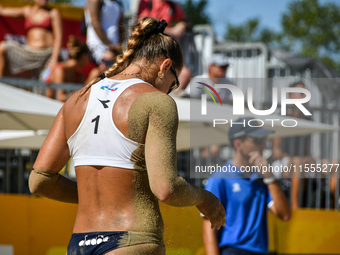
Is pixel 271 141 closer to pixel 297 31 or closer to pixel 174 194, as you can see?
pixel 174 194

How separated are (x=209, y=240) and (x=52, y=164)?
4.68ft

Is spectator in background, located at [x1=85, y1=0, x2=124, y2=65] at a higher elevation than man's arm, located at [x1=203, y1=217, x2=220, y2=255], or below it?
higher

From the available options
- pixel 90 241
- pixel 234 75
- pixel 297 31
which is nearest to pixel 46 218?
pixel 90 241

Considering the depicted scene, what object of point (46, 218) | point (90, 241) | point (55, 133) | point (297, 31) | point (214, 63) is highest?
point (297, 31)

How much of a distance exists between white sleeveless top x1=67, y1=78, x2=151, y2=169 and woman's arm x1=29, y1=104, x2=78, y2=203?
A: 112mm

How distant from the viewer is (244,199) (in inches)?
130

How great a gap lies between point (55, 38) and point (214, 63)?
2731mm

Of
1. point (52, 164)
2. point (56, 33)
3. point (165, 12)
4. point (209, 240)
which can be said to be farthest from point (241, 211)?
point (56, 33)

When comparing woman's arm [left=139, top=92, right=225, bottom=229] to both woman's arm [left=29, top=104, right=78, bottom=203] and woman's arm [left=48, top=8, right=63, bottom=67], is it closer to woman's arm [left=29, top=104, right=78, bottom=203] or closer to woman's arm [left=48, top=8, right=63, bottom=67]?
woman's arm [left=29, top=104, right=78, bottom=203]

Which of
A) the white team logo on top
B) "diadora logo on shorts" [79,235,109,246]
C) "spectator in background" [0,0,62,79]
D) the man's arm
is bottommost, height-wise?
the man's arm

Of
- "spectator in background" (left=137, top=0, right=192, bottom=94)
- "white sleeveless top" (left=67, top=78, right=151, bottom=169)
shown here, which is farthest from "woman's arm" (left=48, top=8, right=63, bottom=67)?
"white sleeveless top" (left=67, top=78, right=151, bottom=169)

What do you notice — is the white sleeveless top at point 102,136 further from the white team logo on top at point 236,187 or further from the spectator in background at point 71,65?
the spectator in background at point 71,65

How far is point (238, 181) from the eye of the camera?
3.33m

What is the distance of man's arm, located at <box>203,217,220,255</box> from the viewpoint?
9.95ft
